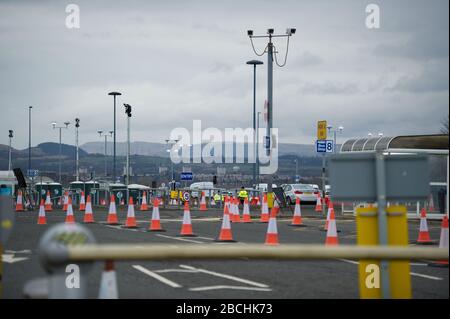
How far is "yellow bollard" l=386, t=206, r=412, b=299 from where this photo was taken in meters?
6.83

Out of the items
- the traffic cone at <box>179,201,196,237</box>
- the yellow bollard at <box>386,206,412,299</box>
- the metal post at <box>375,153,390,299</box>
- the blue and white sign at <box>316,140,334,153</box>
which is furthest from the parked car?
the metal post at <box>375,153,390,299</box>

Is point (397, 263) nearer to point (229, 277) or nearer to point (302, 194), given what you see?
point (229, 277)

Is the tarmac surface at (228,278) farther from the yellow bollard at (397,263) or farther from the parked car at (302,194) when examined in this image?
the parked car at (302,194)

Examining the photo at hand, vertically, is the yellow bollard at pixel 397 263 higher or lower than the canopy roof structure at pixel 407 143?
lower

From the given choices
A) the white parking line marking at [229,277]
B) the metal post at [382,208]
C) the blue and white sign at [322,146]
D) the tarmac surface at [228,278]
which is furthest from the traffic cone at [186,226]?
the metal post at [382,208]

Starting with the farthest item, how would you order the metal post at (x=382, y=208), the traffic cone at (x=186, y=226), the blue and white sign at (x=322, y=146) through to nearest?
the blue and white sign at (x=322, y=146) → the traffic cone at (x=186, y=226) → the metal post at (x=382, y=208)

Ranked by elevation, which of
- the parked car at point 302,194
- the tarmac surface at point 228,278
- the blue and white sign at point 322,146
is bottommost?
the tarmac surface at point 228,278

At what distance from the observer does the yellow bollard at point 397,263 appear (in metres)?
6.83

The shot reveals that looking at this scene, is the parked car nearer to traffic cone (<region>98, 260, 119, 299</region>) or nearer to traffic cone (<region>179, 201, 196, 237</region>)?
traffic cone (<region>179, 201, 196, 237</region>)

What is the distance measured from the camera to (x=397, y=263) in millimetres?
6805

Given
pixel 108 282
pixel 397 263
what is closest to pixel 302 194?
pixel 397 263

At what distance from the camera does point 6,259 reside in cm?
1277
